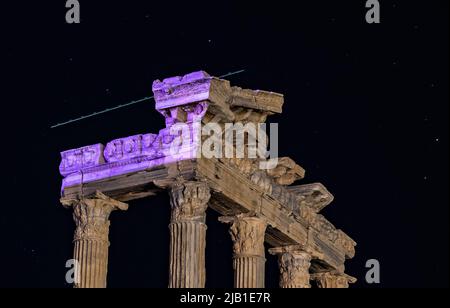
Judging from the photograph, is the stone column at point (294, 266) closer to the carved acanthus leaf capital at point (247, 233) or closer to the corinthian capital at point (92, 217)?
the carved acanthus leaf capital at point (247, 233)

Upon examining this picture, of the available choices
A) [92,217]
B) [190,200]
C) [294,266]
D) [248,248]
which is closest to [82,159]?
[92,217]

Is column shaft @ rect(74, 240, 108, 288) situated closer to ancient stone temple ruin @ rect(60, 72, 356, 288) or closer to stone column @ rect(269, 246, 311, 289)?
ancient stone temple ruin @ rect(60, 72, 356, 288)

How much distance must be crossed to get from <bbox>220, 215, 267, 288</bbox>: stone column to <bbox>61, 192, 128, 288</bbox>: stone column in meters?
3.37

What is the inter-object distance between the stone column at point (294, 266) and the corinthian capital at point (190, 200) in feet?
20.7

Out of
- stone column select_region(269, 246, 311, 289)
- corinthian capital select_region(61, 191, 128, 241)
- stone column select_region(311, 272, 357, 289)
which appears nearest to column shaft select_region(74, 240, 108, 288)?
corinthian capital select_region(61, 191, 128, 241)

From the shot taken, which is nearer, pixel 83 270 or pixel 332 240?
pixel 83 270

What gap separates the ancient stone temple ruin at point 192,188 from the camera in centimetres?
3994

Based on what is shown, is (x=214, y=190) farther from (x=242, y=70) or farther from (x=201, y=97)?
(x=242, y=70)

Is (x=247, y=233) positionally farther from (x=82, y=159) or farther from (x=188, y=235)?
(x=82, y=159)

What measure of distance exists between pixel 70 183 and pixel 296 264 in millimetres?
7586

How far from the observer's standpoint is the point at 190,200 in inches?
1572

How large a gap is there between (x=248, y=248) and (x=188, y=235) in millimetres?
3632

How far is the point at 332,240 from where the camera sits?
48031 millimetres
